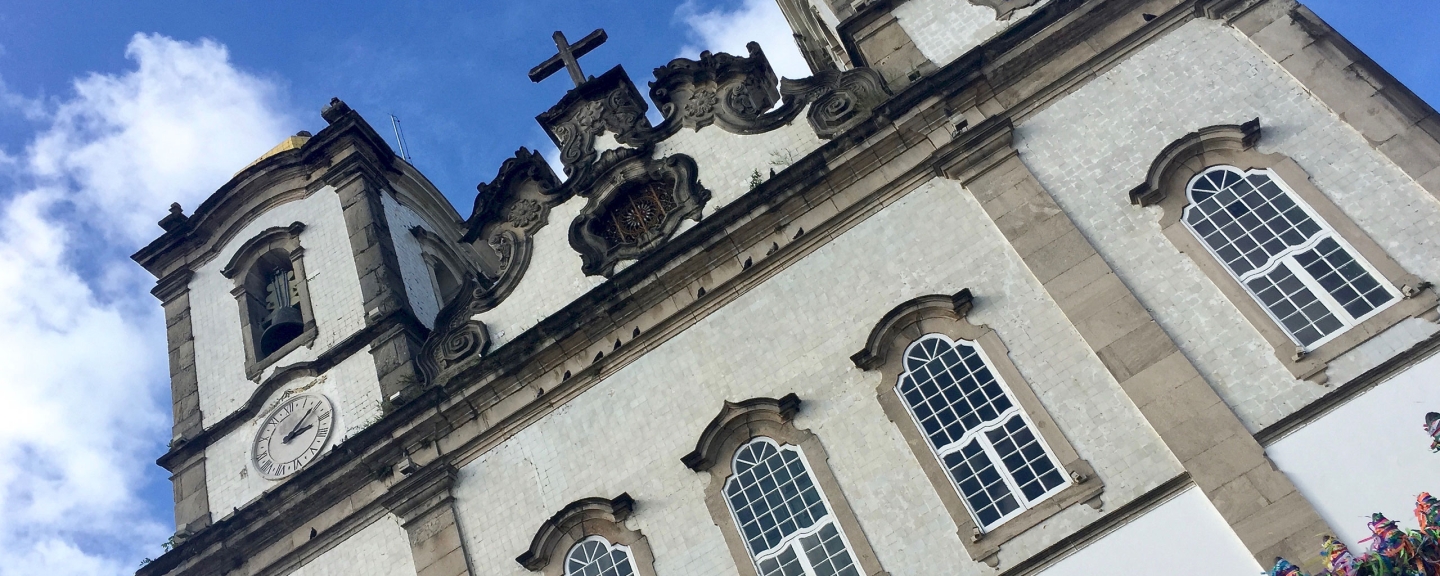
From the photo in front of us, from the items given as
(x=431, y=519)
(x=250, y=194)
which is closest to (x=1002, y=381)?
(x=431, y=519)

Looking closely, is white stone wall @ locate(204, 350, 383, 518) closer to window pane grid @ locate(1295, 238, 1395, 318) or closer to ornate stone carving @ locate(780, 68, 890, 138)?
ornate stone carving @ locate(780, 68, 890, 138)

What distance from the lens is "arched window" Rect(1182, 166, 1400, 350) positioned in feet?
34.7

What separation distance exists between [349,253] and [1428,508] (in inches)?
547

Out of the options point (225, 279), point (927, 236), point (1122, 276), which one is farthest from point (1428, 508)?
point (225, 279)

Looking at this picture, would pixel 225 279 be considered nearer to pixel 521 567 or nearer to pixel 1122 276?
pixel 521 567

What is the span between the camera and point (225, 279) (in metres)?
18.0

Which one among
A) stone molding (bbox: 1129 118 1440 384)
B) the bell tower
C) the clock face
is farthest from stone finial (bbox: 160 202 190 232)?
stone molding (bbox: 1129 118 1440 384)

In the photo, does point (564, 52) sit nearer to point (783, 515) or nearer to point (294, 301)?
point (294, 301)

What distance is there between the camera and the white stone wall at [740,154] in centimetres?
1452

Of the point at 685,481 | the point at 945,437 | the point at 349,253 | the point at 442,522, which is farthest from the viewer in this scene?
the point at 349,253

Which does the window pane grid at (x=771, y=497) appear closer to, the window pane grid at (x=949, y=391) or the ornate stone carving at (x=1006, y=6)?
the window pane grid at (x=949, y=391)

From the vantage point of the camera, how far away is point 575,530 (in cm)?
1288

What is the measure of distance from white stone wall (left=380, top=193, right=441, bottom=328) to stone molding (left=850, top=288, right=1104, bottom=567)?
291 inches

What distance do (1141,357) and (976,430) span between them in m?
1.67
